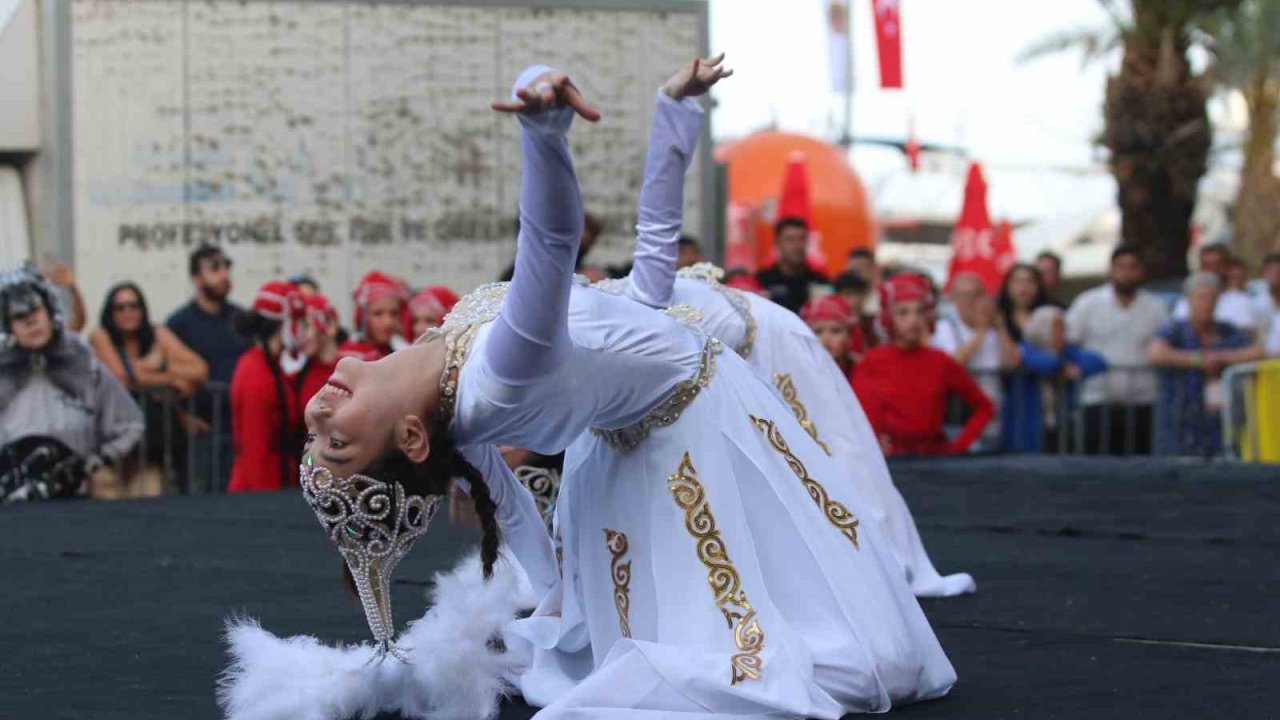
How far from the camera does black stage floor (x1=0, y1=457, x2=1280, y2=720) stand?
4.38 meters

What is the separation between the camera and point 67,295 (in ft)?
35.1

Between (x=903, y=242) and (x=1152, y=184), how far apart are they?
20.5 metres

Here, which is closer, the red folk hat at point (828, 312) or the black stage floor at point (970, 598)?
the black stage floor at point (970, 598)

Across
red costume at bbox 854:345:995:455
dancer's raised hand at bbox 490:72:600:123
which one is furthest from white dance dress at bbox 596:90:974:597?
red costume at bbox 854:345:995:455

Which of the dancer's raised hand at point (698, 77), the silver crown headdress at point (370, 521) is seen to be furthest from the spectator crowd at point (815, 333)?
the silver crown headdress at point (370, 521)

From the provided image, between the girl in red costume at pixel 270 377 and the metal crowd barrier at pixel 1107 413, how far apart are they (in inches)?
161

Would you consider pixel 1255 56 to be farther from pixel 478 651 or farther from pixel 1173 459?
pixel 478 651

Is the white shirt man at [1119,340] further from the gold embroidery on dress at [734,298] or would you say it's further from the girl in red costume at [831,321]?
the gold embroidery on dress at [734,298]

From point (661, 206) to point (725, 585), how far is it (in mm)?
1492

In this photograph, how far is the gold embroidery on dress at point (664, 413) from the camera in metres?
4.14

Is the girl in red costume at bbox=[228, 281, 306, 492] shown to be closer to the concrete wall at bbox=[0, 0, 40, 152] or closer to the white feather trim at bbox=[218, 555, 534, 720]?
the concrete wall at bbox=[0, 0, 40, 152]

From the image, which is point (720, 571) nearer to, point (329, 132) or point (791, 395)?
point (791, 395)

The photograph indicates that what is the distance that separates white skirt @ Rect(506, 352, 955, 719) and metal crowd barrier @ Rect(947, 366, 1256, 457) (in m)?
7.53

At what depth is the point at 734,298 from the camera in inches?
236
